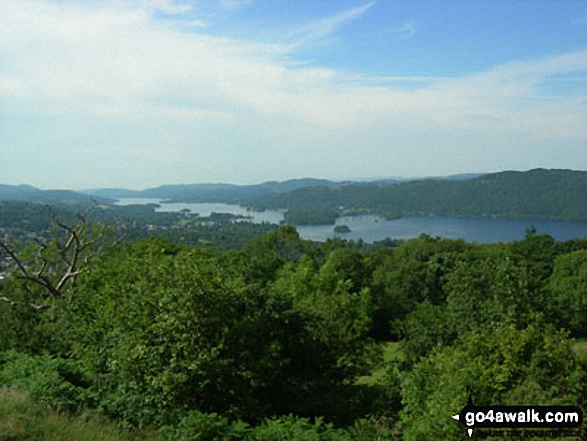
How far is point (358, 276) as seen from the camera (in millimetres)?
45469

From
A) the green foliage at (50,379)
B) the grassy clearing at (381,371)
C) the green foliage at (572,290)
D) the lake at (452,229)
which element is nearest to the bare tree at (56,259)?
the green foliage at (50,379)

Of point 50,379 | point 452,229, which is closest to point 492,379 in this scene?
point 50,379

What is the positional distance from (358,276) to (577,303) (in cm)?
1745

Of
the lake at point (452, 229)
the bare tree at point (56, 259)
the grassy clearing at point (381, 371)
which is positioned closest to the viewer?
the grassy clearing at point (381, 371)

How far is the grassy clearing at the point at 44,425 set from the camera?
6855 mm

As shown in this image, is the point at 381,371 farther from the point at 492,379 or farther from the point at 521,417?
the point at 521,417

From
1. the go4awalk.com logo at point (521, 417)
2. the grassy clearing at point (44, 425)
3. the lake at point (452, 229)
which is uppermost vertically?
the grassy clearing at point (44, 425)

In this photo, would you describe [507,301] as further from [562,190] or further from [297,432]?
[562,190]

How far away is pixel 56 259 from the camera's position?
79.8ft

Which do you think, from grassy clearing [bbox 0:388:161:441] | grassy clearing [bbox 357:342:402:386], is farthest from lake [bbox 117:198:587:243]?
grassy clearing [bbox 0:388:161:441]

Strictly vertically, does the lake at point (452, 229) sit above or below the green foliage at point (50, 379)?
below

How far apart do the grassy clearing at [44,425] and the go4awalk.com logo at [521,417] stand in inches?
197

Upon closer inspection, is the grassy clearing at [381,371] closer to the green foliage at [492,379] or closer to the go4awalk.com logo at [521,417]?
the green foliage at [492,379]

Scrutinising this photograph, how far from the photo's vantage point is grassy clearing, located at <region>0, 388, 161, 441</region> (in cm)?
686
